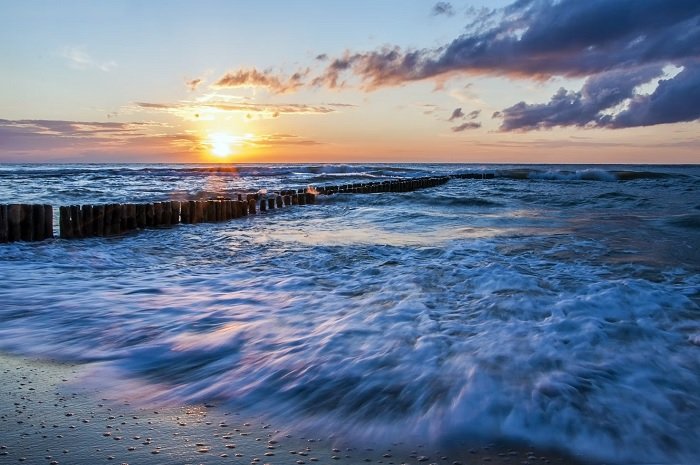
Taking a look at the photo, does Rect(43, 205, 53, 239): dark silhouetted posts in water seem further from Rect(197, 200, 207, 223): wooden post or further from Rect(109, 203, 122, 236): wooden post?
Rect(197, 200, 207, 223): wooden post

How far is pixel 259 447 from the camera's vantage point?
8.43 feet

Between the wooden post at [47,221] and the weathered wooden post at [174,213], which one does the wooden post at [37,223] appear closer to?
the wooden post at [47,221]

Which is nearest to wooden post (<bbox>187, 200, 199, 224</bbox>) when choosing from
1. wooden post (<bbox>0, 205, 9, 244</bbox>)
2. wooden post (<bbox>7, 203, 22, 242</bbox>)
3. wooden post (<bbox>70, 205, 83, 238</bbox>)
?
wooden post (<bbox>70, 205, 83, 238</bbox>)

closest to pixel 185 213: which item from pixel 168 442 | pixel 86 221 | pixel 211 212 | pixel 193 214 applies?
pixel 193 214

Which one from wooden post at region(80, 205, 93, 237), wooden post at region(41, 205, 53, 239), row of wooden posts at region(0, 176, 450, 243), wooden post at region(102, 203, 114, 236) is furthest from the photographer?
wooden post at region(102, 203, 114, 236)

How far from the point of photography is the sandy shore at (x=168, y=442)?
2.42 meters

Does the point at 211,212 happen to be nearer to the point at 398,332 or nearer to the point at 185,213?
the point at 185,213

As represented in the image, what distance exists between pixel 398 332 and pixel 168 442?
2347 millimetres

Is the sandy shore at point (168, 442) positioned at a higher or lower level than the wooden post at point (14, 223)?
lower

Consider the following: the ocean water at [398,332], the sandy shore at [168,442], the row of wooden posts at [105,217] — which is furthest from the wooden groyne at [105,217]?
the sandy shore at [168,442]

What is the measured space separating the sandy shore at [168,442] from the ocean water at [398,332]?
0.16 meters

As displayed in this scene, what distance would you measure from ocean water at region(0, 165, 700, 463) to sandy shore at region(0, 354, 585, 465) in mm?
162

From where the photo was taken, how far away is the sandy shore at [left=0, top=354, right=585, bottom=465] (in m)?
2.42

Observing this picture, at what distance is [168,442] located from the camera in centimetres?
255
